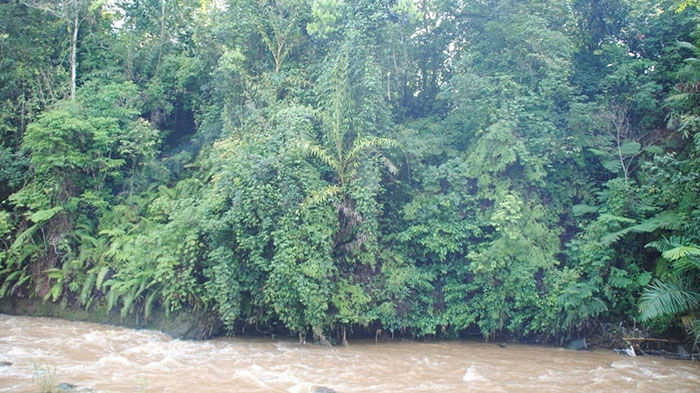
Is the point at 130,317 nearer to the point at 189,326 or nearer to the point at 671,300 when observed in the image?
the point at 189,326

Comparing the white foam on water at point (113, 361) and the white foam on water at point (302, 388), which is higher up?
the white foam on water at point (113, 361)

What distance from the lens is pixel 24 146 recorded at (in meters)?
13.3

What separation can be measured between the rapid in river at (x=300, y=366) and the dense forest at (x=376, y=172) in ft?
2.40

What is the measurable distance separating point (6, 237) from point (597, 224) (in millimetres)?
15245

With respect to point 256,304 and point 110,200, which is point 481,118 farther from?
point 110,200

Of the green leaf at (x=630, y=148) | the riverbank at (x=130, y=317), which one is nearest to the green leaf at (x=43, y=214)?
the riverbank at (x=130, y=317)

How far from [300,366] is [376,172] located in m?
4.71

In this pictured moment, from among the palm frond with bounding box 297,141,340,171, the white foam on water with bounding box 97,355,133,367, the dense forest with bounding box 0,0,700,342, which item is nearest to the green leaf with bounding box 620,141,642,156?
the dense forest with bounding box 0,0,700,342

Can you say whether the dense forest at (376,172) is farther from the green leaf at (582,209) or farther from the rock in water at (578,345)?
the rock in water at (578,345)

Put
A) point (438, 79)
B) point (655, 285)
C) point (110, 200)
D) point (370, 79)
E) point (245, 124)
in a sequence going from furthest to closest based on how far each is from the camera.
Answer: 1. point (438, 79)
2. point (110, 200)
3. point (245, 124)
4. point (370, 79)
5. point (655, 285)

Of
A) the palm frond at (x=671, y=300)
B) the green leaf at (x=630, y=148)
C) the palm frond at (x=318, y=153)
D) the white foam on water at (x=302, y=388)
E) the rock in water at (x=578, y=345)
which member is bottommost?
the white foam on water at (x=302, y=388)

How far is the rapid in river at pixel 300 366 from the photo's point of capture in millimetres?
8038

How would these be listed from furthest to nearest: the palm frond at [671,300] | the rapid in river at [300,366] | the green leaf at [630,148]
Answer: the green leaf at [630,148]
the palm frond at [671,300]
the rapid in river at [300,366]

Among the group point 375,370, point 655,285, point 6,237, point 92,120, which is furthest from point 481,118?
point 6,237
